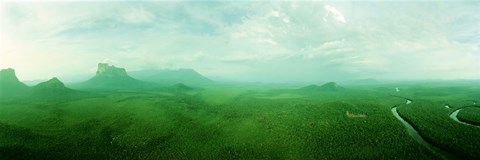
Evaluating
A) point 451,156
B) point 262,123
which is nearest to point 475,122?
point 451,156

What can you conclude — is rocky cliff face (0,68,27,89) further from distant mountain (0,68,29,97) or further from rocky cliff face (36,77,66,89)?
rocky cliff face (36,77,66,89)

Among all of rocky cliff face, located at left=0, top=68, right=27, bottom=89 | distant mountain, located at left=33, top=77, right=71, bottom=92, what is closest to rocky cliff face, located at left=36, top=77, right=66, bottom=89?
distant mountain, located at left=33, top=77, right=71, bottom=92

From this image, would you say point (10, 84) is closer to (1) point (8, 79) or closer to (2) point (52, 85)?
(1) point (8, 79)

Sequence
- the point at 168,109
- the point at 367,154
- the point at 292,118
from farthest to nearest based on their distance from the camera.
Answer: the point at 168,109 → the point at 292,118 → the point at 367,154

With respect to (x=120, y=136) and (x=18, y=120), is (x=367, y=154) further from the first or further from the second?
(x=18, y=120)

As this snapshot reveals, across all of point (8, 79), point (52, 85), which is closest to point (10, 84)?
point (8, 79)

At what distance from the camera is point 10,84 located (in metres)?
145

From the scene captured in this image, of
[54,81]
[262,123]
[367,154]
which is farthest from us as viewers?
[54,81]

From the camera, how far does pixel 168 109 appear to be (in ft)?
338

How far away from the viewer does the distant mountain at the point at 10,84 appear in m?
141

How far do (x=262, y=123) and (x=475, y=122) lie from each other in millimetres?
64409

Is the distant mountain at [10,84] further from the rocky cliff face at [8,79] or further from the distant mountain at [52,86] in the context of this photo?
the distant mountain at [52,86]

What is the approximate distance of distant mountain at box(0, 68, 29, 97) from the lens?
141 m

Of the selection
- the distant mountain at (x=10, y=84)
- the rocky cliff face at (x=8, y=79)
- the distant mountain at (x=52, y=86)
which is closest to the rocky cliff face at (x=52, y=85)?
the distant mountain at (x=52, y=86)
